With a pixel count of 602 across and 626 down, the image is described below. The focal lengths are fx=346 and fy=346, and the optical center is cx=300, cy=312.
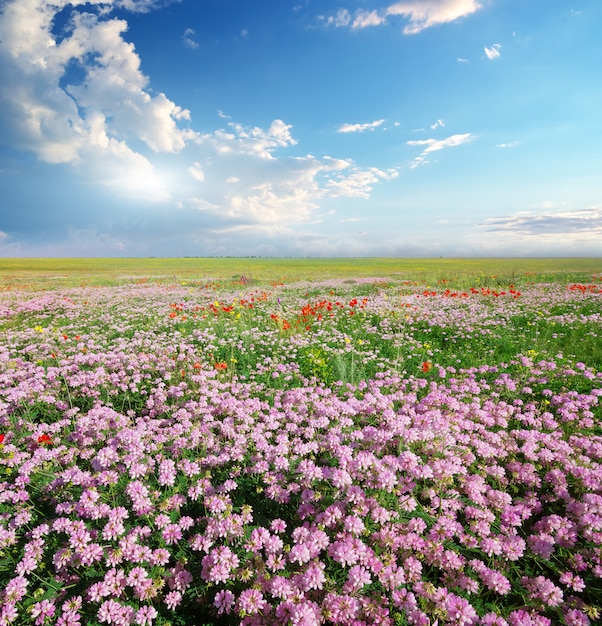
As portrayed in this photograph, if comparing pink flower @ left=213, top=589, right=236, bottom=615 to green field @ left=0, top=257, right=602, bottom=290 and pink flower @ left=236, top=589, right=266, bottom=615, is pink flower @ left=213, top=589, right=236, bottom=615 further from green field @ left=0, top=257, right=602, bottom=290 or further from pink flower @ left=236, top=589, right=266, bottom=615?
green field @ left=0, top=257, right=602, bottom=290

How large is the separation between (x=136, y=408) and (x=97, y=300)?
531 inches

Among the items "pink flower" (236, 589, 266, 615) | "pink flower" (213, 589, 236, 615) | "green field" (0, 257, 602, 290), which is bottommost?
"pink flower" (213, 589, 236, 615)

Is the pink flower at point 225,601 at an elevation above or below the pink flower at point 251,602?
below

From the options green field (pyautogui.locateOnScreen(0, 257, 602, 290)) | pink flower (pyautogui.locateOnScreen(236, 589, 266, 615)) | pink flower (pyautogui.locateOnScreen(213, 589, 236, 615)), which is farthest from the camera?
green field (pyautogui.locateOnScreen(0, 257, 602, 290))

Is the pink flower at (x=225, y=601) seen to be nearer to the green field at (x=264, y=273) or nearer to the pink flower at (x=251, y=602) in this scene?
the pink flower at (x=251, y=602)

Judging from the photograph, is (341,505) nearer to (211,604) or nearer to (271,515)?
(271,515)

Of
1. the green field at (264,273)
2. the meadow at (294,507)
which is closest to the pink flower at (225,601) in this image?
the meadow at (294,507)

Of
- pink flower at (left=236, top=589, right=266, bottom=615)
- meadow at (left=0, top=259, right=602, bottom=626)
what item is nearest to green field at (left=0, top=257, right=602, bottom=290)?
meadow at (left=0, top=259, right=602, bottom=626)

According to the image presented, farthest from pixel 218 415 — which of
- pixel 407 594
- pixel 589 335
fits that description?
pixel 589 335

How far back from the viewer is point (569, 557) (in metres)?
2.91

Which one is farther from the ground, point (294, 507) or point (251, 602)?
point (251, 602)

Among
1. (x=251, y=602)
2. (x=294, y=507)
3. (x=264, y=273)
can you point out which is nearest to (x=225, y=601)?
(x=251, y=602)

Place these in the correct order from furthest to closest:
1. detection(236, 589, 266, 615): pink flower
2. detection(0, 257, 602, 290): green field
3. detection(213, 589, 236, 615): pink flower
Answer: detection(0, 257, 602, 290): green field → detection(213, 589, 236, 615): pink flower → detection(236, 589, 266, 615): pink flower

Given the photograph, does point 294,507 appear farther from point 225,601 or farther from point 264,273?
point 264,273
